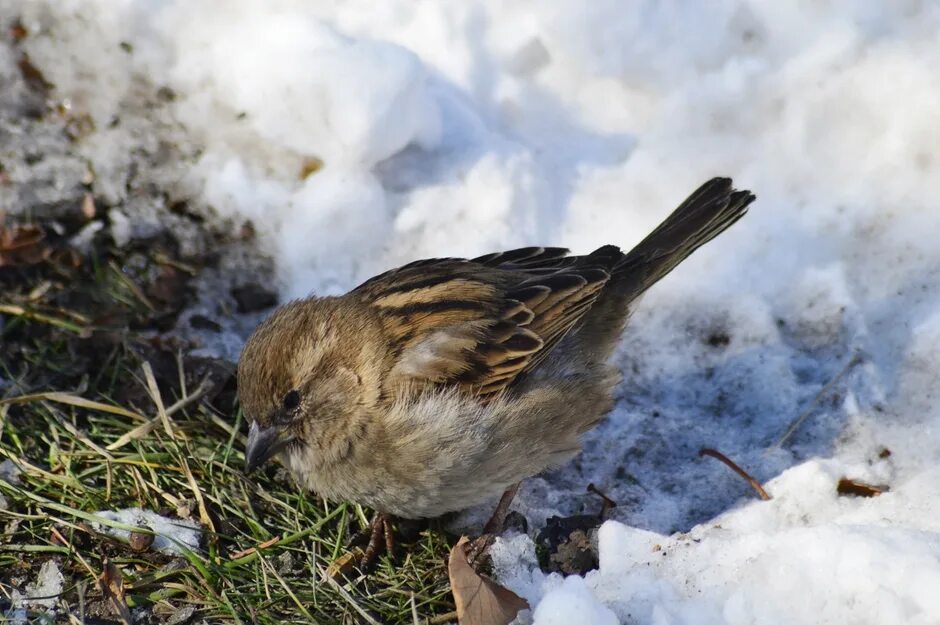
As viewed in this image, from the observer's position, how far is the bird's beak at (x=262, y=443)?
143 inches

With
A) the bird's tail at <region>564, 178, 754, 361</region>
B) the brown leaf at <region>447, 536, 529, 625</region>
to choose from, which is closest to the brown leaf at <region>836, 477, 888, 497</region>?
the bird's tail at <region>564, 178, 754, 361</region>

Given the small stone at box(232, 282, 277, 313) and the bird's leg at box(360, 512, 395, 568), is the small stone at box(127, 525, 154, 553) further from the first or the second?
the small stone at box(232, 282, 277, 313)

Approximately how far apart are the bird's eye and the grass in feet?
1.54

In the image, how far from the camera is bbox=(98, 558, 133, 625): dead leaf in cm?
338

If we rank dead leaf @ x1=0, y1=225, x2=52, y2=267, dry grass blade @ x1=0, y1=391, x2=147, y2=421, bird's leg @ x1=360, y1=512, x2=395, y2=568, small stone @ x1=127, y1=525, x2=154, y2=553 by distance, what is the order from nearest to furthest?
1. small stone @ x1=127, y1=525, x2=154, y2=553
2. bird's leg @ x1=360, y1=512, x2=395, y2=568
3. dry grass blade @ x1=0, y1=391, x2=147, y2=421
4. dead leaf @ x1=0, y1=225, x2=52, y2=267

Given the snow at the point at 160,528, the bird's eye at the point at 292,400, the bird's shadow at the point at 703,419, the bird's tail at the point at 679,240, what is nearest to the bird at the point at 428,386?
the bird's eye at the point at 292,400

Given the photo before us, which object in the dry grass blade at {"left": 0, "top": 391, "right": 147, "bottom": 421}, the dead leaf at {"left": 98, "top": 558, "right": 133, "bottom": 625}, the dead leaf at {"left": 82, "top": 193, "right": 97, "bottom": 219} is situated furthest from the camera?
the dead leaf at {"left": 82, "top": 193, "right": 97, "bottom": 219}

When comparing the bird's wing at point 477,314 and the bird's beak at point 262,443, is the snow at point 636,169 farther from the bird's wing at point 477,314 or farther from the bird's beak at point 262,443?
the bird's beak at point 262,443

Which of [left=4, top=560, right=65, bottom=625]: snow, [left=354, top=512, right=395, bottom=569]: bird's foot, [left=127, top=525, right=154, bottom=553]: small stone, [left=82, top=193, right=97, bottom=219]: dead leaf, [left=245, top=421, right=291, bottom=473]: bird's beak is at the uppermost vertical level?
[left=82, top=193, right=97, bottom=219]: dead leaf

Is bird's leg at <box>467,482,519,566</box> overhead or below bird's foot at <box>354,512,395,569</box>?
overhead

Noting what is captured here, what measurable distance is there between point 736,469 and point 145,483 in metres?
2.22

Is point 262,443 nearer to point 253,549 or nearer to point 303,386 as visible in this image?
point 303,386

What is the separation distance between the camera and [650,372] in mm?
4387

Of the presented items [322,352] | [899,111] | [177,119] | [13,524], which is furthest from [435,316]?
[899,111]
